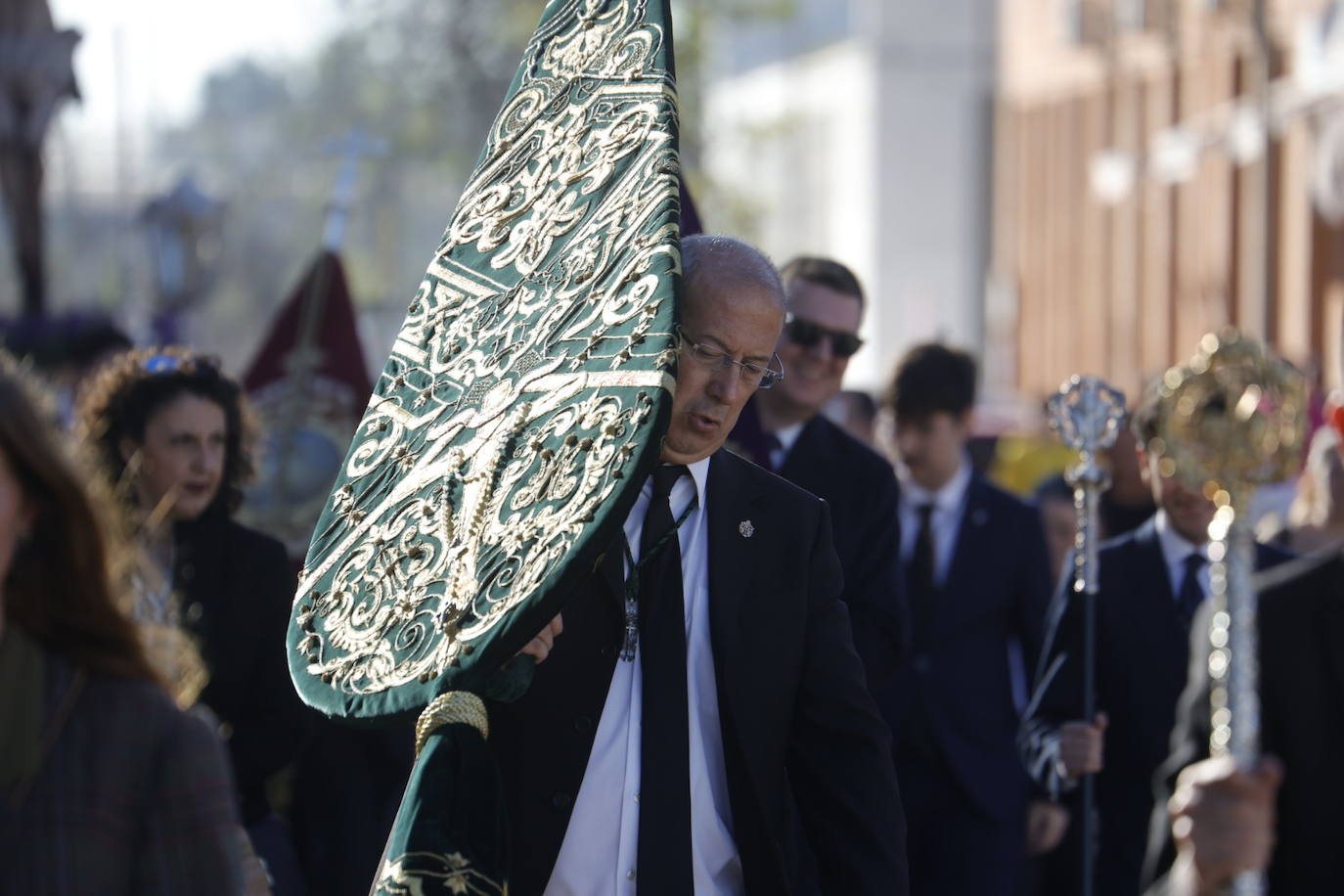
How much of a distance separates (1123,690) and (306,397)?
4.05 meters

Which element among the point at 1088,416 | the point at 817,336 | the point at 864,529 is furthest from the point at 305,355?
the point at 1088,416

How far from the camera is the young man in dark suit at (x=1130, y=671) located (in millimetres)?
5074

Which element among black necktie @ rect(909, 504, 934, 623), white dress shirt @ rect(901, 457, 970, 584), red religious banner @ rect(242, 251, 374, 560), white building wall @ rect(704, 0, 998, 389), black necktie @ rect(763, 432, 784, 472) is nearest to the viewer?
black necktie @ rect(763, 432, 784, 472)

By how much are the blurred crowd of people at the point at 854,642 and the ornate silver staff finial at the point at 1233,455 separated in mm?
80

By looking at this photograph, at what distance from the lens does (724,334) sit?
3539 millimetres

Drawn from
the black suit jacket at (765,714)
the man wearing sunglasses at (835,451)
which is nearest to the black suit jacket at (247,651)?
the man wearing sunglasses at (835,451)

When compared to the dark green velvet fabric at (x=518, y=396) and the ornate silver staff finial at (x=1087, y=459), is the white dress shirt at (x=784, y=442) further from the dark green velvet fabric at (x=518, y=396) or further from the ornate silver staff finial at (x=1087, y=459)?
the dark green velvet fabric at (x=518, y=396)

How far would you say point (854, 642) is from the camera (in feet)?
16.0

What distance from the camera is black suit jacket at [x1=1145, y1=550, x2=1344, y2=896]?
261 centimetres

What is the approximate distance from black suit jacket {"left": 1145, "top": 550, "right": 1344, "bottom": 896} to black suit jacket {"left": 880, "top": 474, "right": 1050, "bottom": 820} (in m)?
3.54

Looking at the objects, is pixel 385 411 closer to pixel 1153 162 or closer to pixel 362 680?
pixel 362 680

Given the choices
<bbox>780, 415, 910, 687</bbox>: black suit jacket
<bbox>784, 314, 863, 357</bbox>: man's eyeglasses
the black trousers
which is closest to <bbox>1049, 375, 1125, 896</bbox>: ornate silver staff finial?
<bbox>780, 415, 910, 687</bbox>: black suit jacket

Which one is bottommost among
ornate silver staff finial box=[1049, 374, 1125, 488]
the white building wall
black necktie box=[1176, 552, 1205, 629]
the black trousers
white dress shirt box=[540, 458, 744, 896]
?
the black trousers

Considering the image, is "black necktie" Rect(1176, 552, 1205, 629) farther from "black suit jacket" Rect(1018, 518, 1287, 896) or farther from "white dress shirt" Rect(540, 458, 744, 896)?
"white dress shirt" Rect(540, 458, 744, 896)
